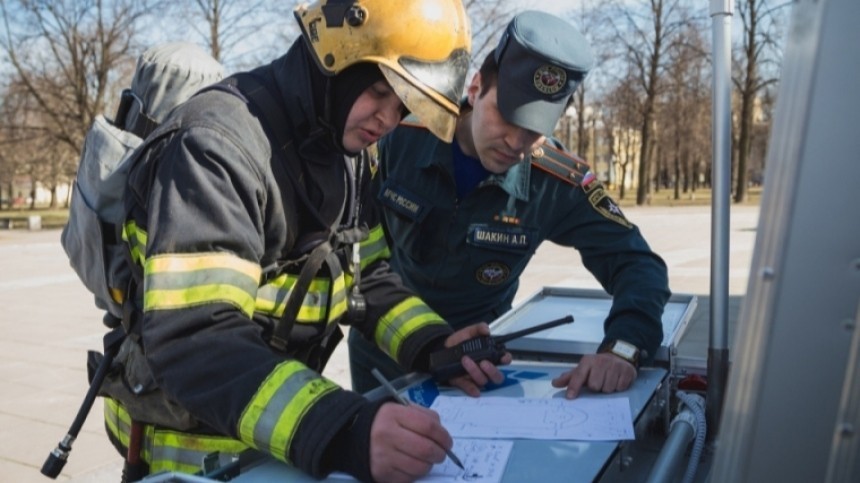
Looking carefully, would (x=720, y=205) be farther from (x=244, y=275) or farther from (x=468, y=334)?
(x=244, y=275)

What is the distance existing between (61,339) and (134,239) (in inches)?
221

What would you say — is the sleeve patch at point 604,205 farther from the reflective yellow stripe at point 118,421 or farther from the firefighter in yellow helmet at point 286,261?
the reflective yellow stripe at point 118,421

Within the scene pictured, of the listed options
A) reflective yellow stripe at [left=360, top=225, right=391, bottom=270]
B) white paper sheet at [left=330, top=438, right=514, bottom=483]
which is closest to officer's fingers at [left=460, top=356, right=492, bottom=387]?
white paper sheet at [left=330, top=438, right=514, bottom=483]

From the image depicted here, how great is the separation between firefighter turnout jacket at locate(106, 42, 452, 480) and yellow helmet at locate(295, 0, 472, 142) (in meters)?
0.10

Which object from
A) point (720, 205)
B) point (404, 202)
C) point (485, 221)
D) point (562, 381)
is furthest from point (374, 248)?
point (720, 205)

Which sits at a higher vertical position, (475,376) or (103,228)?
(103,228)

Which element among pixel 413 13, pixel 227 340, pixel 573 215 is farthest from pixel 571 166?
pixel 227 340

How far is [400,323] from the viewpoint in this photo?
198 cm

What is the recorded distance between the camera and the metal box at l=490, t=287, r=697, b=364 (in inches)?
81.2

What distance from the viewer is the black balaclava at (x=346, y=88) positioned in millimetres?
1692

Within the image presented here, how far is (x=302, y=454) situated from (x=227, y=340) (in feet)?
0.76

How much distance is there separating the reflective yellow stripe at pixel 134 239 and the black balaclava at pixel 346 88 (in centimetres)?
46

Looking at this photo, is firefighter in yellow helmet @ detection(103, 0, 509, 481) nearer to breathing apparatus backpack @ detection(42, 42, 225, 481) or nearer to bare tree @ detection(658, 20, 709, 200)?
breathing apparatus backpack @ detection(42, 42, 225, 481)

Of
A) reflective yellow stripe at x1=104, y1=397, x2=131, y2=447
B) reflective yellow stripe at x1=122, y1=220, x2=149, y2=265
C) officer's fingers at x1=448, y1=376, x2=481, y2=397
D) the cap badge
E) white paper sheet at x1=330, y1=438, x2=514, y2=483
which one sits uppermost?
the cap badge
